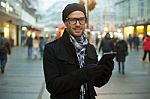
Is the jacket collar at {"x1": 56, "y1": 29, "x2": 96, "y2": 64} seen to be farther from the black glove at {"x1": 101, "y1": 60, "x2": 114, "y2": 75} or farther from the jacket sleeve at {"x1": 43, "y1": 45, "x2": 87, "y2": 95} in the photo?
the black glove at {"x1": 101, "y1": 60, "x2": 114, "y2": 75}

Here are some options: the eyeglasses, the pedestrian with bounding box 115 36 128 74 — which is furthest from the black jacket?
the pedestrian with bounding box 115 36 128 74

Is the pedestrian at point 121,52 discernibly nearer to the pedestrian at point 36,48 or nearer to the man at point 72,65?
the pedestrian at point 36,48

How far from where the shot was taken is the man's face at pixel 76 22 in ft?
10.4

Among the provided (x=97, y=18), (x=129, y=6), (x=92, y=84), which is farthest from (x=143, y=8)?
(x=92, y=84)

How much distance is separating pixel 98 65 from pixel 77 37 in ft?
0.96

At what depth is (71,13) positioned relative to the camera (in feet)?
10.4

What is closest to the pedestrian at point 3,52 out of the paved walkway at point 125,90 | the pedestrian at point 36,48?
the paved walkway at point 125,90

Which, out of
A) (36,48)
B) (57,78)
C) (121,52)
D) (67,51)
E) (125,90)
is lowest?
(125,90)

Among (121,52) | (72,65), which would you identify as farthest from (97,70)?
(121,52)

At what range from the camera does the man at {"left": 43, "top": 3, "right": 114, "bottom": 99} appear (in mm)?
3072

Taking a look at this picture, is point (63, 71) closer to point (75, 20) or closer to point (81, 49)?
point (81, 49)

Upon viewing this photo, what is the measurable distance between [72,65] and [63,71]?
0.28 feet

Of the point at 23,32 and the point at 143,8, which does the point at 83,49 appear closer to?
the point at 143,8

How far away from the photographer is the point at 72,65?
316 cm
